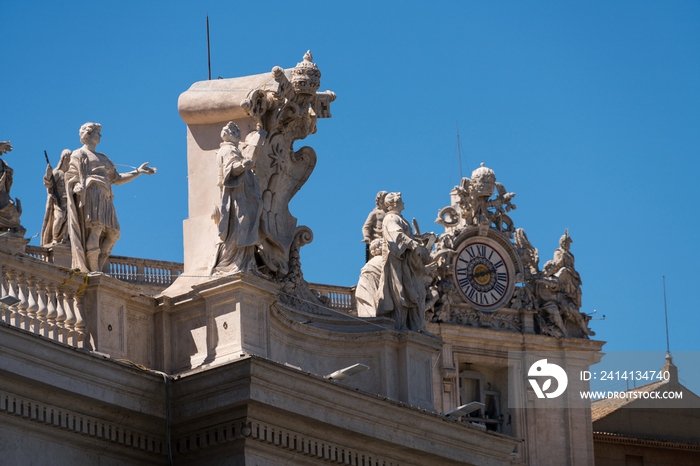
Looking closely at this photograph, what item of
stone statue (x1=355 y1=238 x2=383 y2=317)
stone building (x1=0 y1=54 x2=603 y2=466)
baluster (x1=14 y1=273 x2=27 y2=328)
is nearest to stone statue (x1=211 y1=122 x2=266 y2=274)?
stone building (x1=0 y1=54 x2=603 y2=466)

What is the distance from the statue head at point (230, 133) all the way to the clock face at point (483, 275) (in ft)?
67.5

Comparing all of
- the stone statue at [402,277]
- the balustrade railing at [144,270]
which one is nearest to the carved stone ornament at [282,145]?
the stone statue at [402,277]

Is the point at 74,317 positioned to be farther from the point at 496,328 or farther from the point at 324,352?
the point at 496,328

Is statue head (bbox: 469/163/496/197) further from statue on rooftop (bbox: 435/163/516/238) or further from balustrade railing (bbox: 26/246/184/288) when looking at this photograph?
balustrade railing (bbox: 26/246/184/288)

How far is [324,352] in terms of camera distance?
81.2ft

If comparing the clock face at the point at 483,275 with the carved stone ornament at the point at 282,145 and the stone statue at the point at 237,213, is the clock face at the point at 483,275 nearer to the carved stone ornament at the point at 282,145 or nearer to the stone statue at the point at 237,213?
the carved stone ornament at the point at 282,145

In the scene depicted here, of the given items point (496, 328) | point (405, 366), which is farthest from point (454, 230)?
point (405, 366)

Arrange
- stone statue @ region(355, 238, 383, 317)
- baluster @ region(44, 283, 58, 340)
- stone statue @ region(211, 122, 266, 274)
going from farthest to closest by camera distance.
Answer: stone statue @ region(355, 238, 383, 317), stone statue @ region(211, 122, 266, 274), baluster @ region(44, 283, 58, 340)

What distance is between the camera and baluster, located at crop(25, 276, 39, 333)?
2058cm

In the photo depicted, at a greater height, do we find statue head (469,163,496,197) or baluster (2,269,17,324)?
statue head (469,163,496,197)

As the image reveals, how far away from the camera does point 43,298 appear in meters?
21.0

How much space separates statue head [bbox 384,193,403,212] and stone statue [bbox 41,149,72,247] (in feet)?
18.6

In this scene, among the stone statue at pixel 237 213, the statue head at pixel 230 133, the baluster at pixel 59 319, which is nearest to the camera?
A: the baluster at pixel 59 319

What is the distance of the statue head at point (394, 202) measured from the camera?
1021 inches
